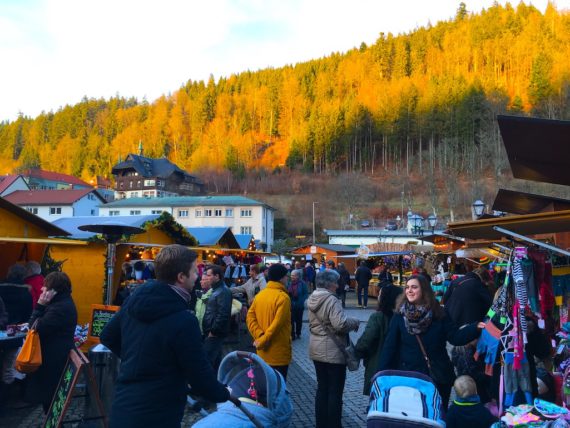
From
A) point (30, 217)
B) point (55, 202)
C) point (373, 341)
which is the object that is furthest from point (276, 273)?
point (55, 202)

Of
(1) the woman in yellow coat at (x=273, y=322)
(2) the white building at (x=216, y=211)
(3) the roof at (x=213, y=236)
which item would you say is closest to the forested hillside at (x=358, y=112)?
(2) the white building at (x=216, y=211)

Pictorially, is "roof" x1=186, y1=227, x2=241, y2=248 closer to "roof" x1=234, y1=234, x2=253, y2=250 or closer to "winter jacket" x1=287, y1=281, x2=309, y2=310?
"roof" x1=234, y1=234, x2=253, y2=250

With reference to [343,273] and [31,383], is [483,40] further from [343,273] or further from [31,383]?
[31,383]

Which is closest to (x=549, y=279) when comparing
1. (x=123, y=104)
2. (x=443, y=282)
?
(x=443, y=282)

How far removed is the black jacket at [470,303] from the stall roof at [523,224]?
1.43 meters

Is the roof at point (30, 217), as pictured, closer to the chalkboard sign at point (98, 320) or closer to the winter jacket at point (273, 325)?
the chalkboard sign at point (98, 320)

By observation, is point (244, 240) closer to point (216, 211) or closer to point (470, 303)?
point (470, 303)

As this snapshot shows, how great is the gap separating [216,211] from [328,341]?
182 ft

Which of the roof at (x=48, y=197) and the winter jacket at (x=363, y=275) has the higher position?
the roof at (x=48, y=197)

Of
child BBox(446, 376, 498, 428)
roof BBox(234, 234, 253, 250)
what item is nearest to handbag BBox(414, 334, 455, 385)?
child BBox(446, 376, 498, 428)

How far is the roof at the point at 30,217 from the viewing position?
9391 mm

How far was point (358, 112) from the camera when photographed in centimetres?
9506

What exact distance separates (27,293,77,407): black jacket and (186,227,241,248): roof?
13154 mm

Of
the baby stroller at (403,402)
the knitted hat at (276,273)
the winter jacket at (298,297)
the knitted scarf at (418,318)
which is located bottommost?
the winter jacket at (298,297)
